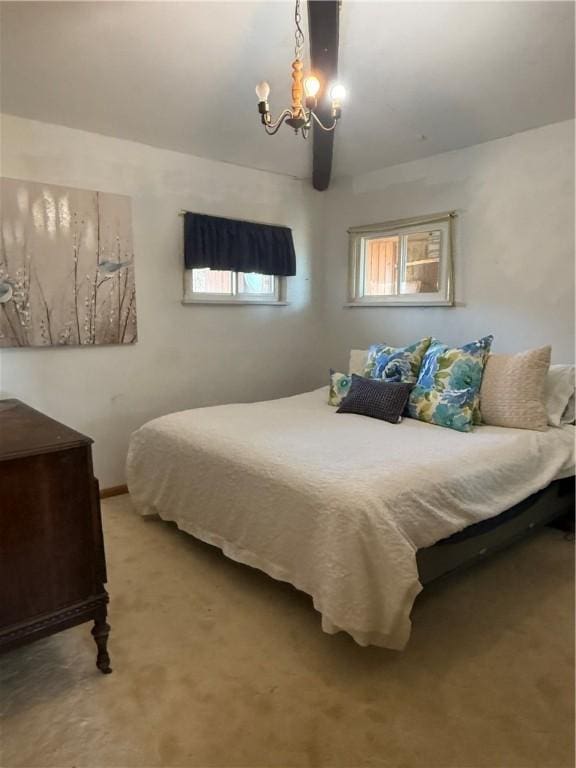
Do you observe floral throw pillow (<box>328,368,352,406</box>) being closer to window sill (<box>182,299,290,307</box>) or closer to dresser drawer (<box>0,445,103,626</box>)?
window sill (<box>182,299,290,307</box>)

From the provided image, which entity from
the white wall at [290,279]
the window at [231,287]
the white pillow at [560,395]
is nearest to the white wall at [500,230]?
the white wall at [290,279]

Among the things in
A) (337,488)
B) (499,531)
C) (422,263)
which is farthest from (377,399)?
(422,263)

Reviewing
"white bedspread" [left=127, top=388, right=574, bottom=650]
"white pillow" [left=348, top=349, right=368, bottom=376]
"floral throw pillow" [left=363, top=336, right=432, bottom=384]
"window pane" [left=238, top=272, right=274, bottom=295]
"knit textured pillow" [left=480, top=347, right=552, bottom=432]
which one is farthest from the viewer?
"window pane" [left=238, top=272, right=274, bottom=295]

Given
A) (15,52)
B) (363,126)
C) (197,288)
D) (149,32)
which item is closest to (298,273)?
(197,288)

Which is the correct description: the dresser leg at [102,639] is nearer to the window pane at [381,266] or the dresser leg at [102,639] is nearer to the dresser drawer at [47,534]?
the dresser drawer at [47,534]

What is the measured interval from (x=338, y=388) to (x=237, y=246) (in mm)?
1381

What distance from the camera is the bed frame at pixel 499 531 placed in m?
2.02

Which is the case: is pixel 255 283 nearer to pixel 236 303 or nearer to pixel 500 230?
pixel 236 303

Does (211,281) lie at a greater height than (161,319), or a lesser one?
greater

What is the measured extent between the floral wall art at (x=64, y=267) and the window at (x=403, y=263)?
184cm

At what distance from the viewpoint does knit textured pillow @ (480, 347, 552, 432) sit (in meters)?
2.69

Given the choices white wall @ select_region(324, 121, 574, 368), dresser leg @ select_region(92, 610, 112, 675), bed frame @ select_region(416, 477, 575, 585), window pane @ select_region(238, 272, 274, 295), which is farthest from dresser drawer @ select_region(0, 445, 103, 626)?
white wall @ select_region(324, 121, 574, 368)

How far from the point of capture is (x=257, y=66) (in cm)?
288

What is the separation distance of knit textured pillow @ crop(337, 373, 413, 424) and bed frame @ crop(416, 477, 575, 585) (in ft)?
2.45
